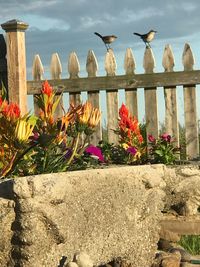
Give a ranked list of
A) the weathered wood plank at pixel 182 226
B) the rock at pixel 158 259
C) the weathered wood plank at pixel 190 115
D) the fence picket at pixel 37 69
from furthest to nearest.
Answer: the fence picket at pixel 37 69, the weathered wood plank at pixel 190 115, the weathered wood plank at pixel 182 226, the rock at pixel 158 259

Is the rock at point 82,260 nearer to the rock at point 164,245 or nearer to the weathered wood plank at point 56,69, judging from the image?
the rock at point 164,245

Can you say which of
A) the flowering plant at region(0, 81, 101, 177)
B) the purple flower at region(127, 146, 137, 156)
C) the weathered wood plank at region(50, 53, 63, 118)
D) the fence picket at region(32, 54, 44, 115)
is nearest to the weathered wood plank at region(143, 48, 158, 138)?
the weathered wood plank at region(50, 53, 63, 118)

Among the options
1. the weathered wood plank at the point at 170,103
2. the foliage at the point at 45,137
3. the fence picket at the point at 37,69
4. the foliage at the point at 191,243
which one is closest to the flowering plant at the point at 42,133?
the foliage at the point at 45,137

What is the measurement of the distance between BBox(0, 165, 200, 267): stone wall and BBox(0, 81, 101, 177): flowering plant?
351mm

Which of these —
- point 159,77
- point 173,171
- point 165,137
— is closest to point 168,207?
point 173,171

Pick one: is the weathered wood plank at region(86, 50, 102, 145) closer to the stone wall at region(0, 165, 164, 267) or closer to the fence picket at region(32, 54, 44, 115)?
the fence picket at region(32, 54, 44, 115)

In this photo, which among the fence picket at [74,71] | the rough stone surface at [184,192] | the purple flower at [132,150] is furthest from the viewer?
the fence picket at [74,71]

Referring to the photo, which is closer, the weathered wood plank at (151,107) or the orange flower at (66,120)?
the orange flower at (66,120)

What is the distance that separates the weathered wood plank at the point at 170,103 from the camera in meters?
8.11

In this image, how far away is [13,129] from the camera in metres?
3.89

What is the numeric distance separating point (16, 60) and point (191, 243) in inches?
140

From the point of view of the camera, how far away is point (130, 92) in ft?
26.6

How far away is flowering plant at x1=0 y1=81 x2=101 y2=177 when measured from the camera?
12.9 feet

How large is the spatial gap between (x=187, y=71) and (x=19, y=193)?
4.89 meters
